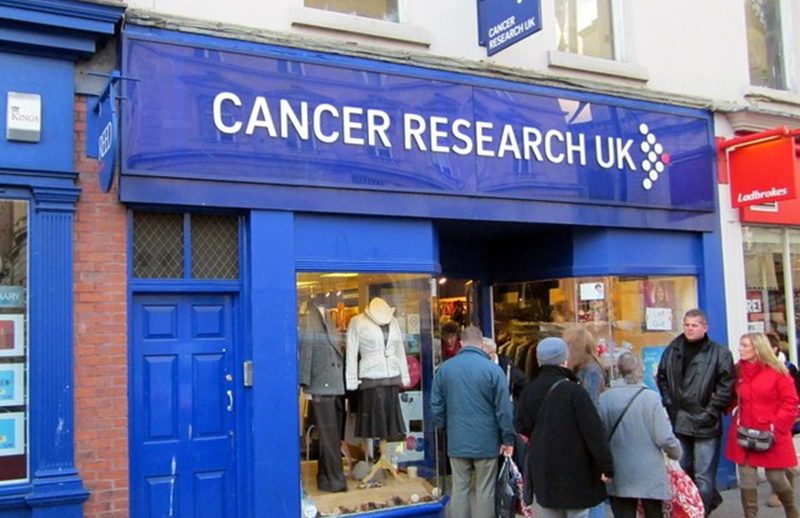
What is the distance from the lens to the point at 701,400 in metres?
6.81

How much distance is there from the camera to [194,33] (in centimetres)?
638

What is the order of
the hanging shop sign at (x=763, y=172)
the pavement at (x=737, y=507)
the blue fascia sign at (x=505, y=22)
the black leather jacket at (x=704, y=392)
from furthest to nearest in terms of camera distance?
the hanging shop sign at (x=763, y=172)
the pavement at (x=737, y=507)
the blue fascia sign at (x=505, y=22)
the black leather jacket at (x=704, y=392)

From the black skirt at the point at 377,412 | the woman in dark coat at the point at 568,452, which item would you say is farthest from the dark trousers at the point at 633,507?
the black skirt at the point at 377,412

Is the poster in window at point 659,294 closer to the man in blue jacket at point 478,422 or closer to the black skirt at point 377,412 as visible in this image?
the man in blue jacket at point 478,422

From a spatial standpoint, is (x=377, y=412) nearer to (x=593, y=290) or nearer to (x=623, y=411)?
(x=623, y=411)

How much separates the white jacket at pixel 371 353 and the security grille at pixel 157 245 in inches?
68.6

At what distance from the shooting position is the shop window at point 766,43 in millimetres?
10188

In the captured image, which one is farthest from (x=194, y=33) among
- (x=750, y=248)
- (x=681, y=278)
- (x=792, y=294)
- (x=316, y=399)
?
(x=792, y=294)

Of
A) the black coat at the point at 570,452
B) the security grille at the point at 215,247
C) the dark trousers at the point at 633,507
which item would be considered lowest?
the dark trousers at the point at 633,507

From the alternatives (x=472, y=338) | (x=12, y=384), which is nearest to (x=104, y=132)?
(x=12, y=384)

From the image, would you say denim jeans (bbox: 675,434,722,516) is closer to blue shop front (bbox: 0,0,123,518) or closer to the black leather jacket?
the black leather jacket

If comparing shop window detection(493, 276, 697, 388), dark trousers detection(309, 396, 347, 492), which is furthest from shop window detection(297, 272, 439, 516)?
shop window detection(493, 276, 697, 388)

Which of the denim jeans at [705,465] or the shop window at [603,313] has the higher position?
the shop window at [603,313]

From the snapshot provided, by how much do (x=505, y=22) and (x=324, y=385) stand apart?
12.2ft
